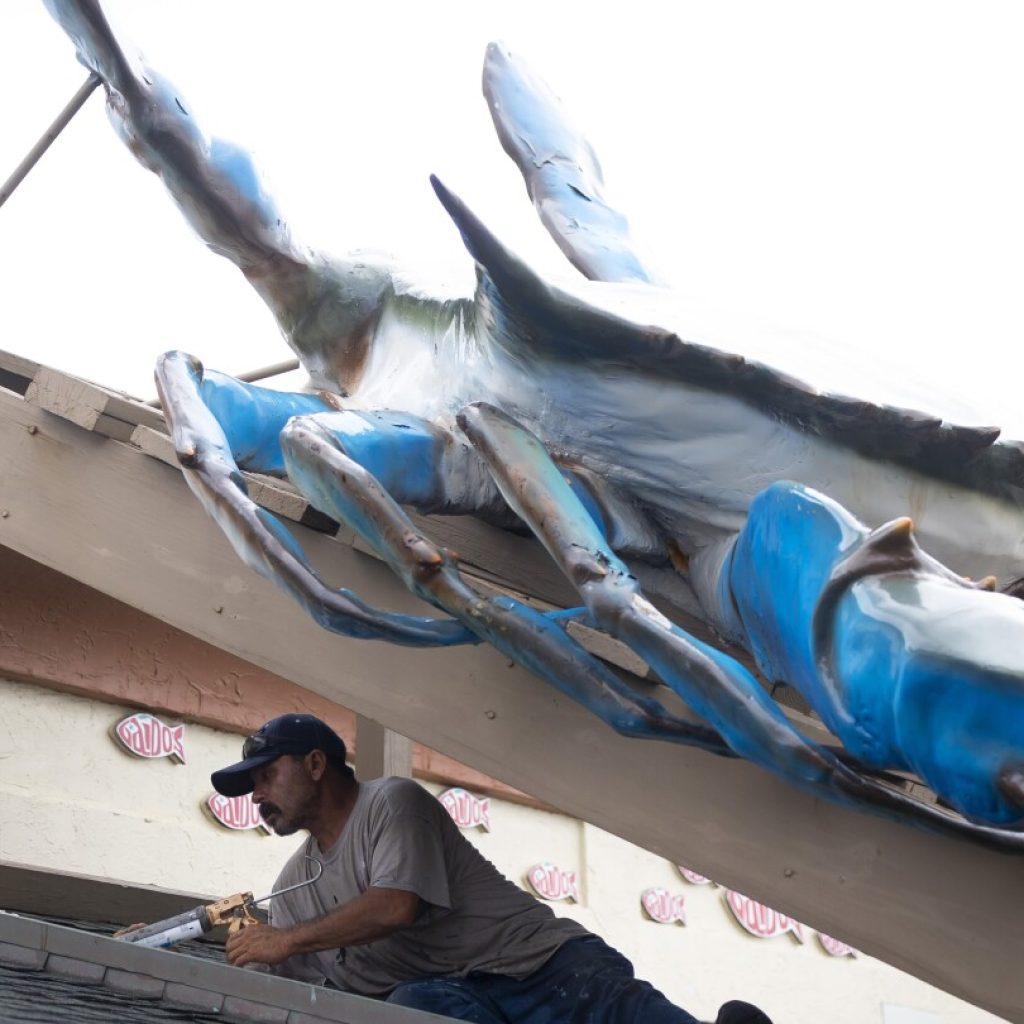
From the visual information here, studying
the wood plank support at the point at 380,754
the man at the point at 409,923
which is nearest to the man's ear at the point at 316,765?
the man at the point at 409,923

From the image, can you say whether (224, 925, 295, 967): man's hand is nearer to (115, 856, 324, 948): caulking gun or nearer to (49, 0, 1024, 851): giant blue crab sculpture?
(115, 856, 324, 948): caulking gun

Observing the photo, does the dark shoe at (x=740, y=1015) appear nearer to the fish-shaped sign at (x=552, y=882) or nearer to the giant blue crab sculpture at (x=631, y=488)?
the giant blue crab sculpture at (x=631, y=488)

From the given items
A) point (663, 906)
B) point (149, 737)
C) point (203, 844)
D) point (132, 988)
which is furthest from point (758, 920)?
point (132, 988)

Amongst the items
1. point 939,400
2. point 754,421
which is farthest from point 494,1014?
point 939,400

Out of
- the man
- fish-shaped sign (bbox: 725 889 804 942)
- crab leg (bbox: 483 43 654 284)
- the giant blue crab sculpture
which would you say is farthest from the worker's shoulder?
fish-shaped sign (bbox: 725 889 804 942)

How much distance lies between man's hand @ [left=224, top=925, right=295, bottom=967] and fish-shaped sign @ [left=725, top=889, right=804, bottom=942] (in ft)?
14.7

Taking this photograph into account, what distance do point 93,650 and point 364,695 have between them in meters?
2.21

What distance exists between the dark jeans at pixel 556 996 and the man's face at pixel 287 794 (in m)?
0.49

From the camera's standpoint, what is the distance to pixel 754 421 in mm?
3039

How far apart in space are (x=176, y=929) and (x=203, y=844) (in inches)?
90.3

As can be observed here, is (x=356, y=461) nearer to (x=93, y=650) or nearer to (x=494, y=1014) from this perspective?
(x=494, y=1014)

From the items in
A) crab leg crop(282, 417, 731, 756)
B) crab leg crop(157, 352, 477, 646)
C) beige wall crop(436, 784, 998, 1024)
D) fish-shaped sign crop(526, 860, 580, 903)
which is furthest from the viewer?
beige wall crop(436, 784, 998, 1024)

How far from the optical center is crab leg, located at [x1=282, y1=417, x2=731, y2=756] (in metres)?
2.60

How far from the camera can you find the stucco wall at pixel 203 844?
501 cm
